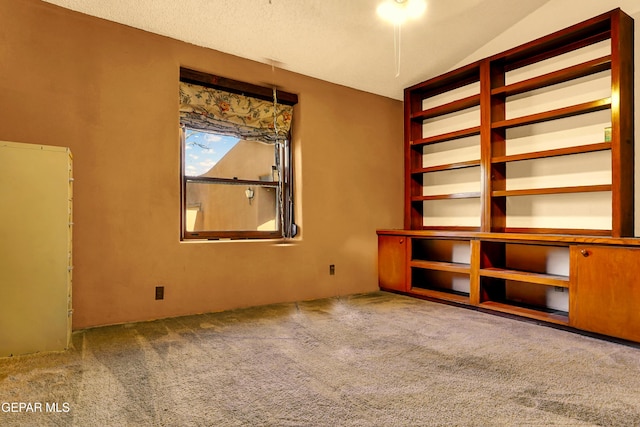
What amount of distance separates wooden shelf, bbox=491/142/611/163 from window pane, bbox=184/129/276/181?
2.23 m

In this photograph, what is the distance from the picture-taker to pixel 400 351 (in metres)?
2.27

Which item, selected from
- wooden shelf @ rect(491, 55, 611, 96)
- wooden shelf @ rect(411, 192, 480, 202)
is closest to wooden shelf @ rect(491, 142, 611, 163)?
wooden shelf @ rect(411, 192, 480, 202)

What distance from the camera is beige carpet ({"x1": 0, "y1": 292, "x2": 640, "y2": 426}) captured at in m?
1.51

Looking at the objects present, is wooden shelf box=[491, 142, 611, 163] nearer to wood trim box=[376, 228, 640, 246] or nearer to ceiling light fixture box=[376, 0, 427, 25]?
wood trim box=[376, 228, 640, 246]

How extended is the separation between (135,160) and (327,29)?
190 cm

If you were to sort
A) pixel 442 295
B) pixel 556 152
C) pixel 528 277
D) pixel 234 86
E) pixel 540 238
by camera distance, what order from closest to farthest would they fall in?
pixel 540 238, pixel 528 277, pixel 556 152, pixel 234 86, pixel 442 295

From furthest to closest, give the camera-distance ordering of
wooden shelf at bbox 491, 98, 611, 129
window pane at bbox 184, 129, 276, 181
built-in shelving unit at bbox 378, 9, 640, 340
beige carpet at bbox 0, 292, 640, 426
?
window pane at bbox 184, 129, 276, 181 < wooden shelf at bbox 491, 98, 611, 129 < built-in shelving unit at bbox 378, 9, 640, 340 < beige carpet at bbox 0, 292, 640, 426

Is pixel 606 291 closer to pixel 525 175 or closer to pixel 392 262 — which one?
pixel 525 175

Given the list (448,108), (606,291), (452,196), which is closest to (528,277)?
(606,291)

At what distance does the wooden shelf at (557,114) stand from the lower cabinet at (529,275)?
104cm

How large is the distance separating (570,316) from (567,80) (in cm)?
199

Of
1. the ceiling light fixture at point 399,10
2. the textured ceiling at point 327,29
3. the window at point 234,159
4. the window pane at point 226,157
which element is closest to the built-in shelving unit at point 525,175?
the textured ceiling at point 327,29

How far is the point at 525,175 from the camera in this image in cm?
345

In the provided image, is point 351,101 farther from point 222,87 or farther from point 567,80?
point 567,80
